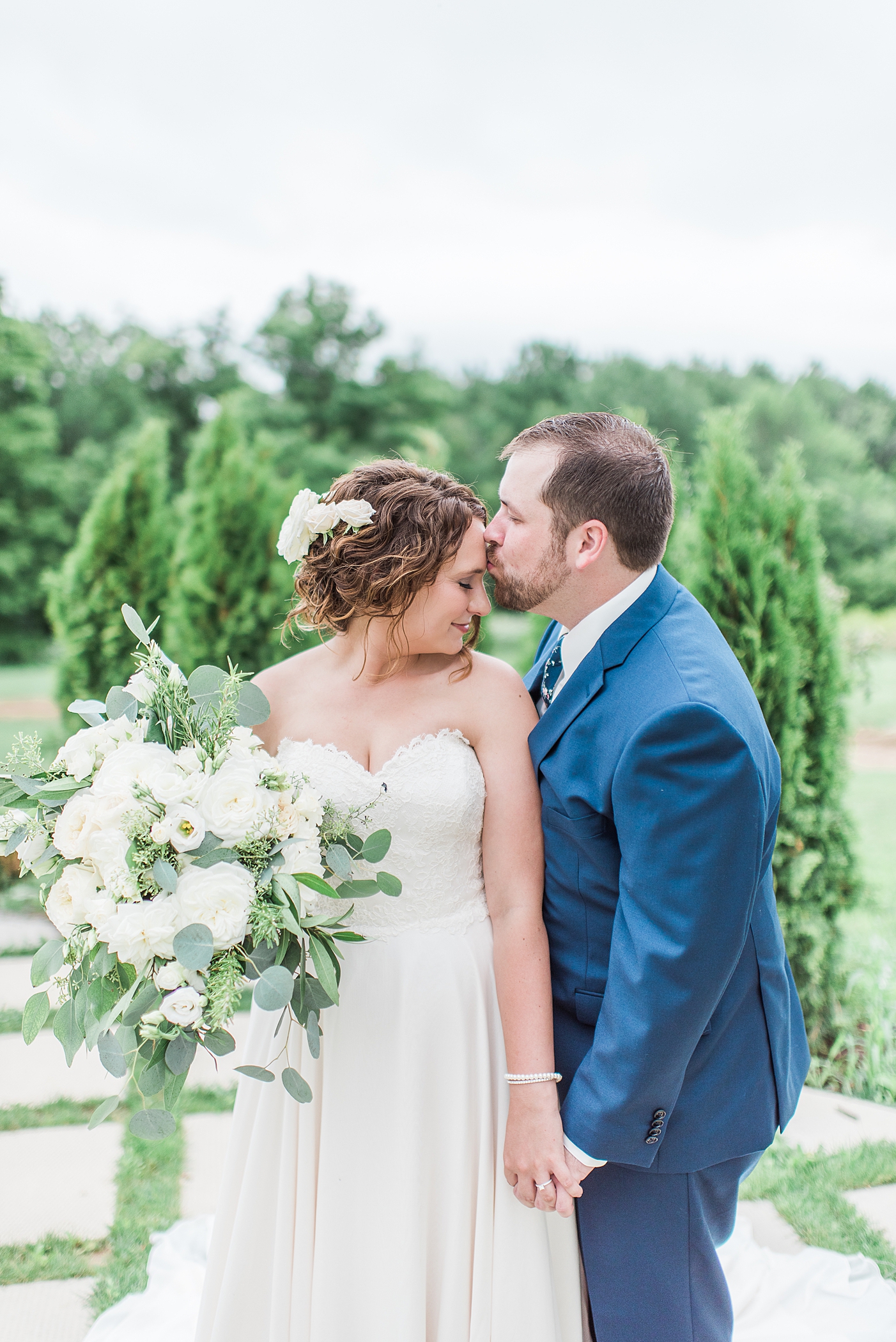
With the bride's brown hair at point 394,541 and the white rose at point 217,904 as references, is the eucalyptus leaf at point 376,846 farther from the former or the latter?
the bride's brown hair at point 394,541

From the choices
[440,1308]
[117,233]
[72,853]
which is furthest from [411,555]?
[117,233]

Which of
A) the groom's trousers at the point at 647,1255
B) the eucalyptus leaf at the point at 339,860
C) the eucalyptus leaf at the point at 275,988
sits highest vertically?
the eucalyptus leaf at the point at 339,860

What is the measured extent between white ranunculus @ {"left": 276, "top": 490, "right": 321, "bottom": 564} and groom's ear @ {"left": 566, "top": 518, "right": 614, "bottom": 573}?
22.2 inches

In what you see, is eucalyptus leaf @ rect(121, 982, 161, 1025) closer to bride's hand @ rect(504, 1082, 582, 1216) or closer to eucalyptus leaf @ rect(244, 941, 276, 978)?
eucalyptus leaf @ rect(244, 941, 276, 978)

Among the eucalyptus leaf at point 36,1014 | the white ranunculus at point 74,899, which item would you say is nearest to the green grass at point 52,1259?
the eucalyptus leaf at point 36,1014

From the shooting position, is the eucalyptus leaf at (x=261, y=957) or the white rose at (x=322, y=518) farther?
the white rose at (x=322, y=518)

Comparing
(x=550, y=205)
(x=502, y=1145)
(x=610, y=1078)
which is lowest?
(x=502, y=1145)

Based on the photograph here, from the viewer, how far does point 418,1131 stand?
184cm

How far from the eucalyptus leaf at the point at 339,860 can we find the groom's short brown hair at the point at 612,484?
0.82 metres

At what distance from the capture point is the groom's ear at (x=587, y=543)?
6.23ft

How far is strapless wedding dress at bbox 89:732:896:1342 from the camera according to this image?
1.84 metres

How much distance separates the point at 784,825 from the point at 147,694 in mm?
3429

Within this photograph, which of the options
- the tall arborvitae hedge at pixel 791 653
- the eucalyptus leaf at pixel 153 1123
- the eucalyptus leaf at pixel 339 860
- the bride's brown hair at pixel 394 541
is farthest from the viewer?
the tall arborvitae hedge at pixel 791 653

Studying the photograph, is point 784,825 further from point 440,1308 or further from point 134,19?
point 134,19
